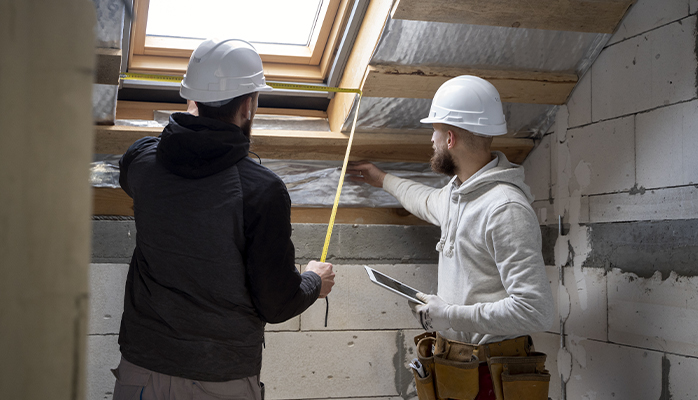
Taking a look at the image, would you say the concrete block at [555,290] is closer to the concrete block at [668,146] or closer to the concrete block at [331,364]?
the concrete block at [668,146]

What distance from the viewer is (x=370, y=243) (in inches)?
104

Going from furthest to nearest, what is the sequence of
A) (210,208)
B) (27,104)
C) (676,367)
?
(676,367) → (210,208) → (27,104)

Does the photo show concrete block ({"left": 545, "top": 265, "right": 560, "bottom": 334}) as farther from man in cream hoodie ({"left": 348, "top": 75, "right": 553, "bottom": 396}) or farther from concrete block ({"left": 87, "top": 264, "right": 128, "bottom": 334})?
concrete block ({"left": 87, "top": 264, "right": 128, "bottom": 334})

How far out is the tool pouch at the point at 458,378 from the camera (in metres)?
1.79

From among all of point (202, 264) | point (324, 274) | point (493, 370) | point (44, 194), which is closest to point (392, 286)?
point (324, 274)

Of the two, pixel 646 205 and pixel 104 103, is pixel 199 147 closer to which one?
pixel 104 103

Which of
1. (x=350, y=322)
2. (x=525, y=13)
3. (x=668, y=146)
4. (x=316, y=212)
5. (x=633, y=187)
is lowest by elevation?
(x=350, y=322)

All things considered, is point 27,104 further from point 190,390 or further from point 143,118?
point 143,118

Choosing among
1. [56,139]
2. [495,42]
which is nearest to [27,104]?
[56,139]

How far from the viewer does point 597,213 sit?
2.25m

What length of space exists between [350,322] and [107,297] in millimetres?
1125

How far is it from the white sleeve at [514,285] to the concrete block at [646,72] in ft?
2.36

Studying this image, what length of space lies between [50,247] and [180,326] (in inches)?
45.3

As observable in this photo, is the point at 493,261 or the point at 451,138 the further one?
the point at 451,138
